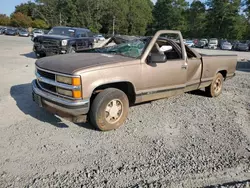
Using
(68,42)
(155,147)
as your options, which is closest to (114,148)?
(155,147)

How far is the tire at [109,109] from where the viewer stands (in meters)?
3.78

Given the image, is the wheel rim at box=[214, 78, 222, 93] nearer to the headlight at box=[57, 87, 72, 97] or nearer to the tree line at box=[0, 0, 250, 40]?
the headlight at box=[57, 87, 72, 97]

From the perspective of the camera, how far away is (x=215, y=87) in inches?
256

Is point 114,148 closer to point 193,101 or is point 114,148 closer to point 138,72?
point 138,72

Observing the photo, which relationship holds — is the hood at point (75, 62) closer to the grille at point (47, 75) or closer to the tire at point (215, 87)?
the grille at point (47, 75)

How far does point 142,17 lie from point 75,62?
77.8 metres

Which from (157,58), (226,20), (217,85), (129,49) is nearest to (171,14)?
(226,20)

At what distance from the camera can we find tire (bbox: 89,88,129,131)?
3779mm

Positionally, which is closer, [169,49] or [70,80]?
[70,80]

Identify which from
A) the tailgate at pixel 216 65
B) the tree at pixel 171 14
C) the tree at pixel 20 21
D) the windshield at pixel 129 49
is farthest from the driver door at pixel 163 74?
the tree at pixel 20 21

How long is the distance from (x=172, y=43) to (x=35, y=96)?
309 centimetres

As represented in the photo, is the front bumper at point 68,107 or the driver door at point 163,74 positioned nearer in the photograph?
the front bumper at point 68,107

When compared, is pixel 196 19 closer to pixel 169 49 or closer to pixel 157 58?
pixel 169 49

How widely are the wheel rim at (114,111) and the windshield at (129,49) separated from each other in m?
0.97
